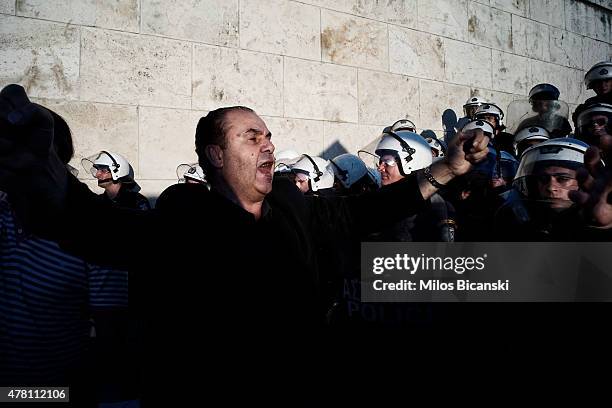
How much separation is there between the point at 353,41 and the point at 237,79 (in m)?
2.58

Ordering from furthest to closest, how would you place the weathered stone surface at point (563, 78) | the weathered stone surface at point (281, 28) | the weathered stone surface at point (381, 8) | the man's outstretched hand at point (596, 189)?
Result: the weathered stone surface at point (563, 78)
the weathered stone surface at point (381, 8)
the weathered stone surface at point (281, 28)
the man's outstretched hand at point (596, 189)

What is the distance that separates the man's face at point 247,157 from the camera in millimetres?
2383

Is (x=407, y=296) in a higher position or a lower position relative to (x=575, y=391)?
higher

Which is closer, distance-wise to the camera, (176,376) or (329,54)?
(176,376)

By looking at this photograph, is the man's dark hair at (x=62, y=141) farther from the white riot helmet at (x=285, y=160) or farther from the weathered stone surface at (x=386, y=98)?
the weathered stone surface at (x=386, y=98)

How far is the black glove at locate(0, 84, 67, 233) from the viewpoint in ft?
4.27

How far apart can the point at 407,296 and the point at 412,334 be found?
12.8 inches

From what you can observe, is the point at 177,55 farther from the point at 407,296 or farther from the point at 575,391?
the point at 575,391

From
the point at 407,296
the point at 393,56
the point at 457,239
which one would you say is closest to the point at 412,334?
the point at 407,296

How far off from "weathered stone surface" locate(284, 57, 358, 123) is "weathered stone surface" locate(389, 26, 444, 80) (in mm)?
1180

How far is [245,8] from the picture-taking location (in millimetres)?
7852

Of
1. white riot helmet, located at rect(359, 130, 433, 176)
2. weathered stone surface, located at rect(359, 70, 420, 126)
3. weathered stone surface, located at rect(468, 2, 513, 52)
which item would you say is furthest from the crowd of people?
weathered stone surface, located at rect(468, 2, 513, 52)

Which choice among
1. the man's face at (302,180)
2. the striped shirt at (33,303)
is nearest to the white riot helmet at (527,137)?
the man's face at (302,180)

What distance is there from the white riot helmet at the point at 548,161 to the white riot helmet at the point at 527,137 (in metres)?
3.54
